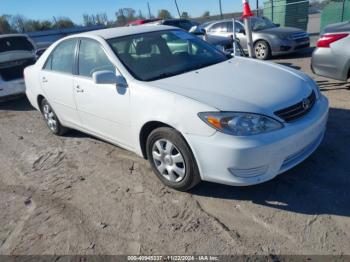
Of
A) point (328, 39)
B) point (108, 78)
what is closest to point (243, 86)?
point (108, 78)

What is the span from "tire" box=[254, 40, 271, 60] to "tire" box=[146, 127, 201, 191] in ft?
27.2

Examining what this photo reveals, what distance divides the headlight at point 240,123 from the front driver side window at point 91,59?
149 cm

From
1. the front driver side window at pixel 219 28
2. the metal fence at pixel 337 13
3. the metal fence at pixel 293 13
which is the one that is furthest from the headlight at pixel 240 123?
the metal fence at pixel 293 13

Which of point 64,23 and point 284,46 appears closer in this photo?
point 284,46

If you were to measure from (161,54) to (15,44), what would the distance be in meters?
6.08

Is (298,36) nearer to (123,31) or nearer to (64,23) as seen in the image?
(123,31)

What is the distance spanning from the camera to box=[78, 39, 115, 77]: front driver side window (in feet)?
12.3

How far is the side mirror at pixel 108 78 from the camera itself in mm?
3334

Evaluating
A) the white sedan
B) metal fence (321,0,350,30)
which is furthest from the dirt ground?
metal fence (321,0,350,30)

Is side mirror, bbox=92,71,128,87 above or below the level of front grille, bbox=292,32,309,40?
above

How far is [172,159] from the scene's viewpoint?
3.20 m

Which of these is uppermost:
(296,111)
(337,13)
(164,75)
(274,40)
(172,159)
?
(164,75)

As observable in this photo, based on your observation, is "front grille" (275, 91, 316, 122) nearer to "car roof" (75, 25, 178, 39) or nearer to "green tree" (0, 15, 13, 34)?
"car roof" (75, 25, 178, 39)

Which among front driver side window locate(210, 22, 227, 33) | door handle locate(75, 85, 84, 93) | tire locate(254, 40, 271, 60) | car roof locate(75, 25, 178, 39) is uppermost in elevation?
car roof locate(75, 25, 178, 39)
